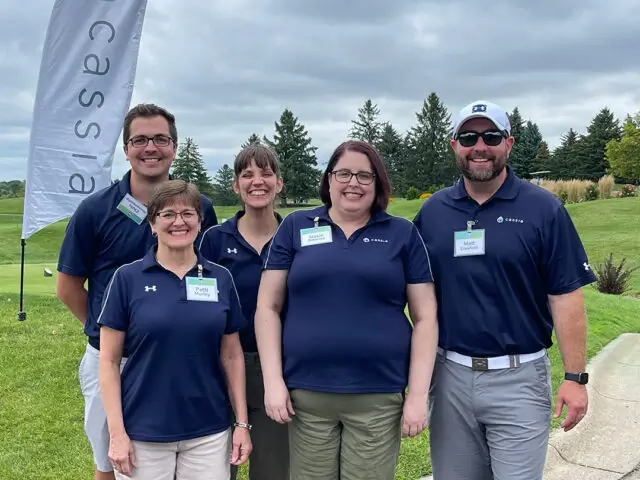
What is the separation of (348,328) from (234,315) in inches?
21.4

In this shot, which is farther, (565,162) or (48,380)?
(565,162)

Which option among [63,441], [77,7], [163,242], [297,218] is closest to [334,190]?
[297,218]

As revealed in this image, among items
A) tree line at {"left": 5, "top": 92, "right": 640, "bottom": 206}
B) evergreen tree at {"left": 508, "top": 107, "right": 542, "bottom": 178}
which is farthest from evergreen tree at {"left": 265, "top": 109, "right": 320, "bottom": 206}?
evergreen tree at {"left": 508, "top": 107, "right": 542, "bottom": 178}

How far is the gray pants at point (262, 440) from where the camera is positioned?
342cm

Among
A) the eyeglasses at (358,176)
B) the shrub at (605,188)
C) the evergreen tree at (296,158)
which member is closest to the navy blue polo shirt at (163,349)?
the eyeglasses at (358,176)

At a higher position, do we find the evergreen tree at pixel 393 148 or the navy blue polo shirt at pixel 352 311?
the evergreen tree at pixel 393 148

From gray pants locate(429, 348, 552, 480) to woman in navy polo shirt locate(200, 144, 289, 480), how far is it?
90cm

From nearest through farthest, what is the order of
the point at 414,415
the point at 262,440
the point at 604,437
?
1. the point at 414,415
2. the point at 262,440
3. the point at 604,437

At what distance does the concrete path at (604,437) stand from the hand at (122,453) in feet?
7.95

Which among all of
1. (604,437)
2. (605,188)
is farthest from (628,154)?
(604,437)

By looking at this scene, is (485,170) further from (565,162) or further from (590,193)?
(565,162)

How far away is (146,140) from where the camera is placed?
3.28 meters

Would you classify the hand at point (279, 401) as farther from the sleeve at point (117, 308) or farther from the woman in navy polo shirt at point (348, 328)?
the sleeve at point (117, 308)

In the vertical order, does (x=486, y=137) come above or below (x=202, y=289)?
above
